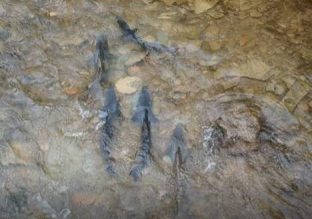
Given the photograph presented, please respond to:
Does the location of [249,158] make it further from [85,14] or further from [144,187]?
[85,14]

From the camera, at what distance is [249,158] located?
1088 mm

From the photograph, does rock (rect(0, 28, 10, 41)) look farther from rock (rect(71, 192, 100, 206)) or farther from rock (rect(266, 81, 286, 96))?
rock (rect(266, 81, 286, 96))

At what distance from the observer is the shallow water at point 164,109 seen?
40.3 inches

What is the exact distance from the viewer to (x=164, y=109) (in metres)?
1.18

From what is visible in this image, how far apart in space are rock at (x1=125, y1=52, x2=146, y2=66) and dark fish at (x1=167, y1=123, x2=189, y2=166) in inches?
10.5

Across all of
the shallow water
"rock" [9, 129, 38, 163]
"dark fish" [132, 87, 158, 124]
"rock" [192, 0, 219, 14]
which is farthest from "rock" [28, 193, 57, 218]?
"rock" [192, 0, 219, 14]

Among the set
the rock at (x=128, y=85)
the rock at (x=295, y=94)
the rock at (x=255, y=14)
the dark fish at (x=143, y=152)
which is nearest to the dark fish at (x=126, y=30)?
the rock at (x=128, y=85)

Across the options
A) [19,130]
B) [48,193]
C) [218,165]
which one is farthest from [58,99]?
[218,165]

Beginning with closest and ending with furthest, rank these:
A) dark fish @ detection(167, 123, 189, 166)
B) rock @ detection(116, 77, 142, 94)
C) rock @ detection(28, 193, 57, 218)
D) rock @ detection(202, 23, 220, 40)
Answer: rock @ detection(28, 193, 57, 218)
dark fish @ detection(167, 123, 189, 166)
rock @ detection(116, 77, 142, 94)
rock @ detection(202, 23, 220, 40)

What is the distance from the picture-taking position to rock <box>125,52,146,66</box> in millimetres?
1274

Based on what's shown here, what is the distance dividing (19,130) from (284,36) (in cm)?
87

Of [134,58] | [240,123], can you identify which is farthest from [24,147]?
[240,123]

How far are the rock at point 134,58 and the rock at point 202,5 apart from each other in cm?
27

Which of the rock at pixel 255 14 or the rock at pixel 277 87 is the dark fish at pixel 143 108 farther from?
the rock at pixel 255 14
